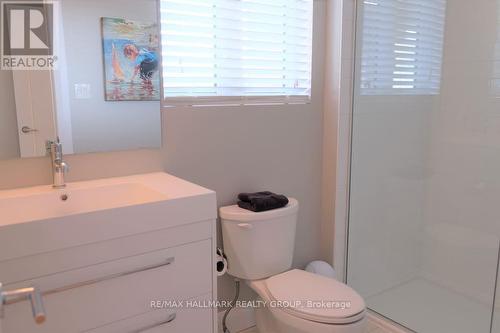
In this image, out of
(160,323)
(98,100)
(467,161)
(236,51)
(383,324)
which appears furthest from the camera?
(383,324)

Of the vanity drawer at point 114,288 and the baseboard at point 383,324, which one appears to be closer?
the vanity drawer at point 114,288

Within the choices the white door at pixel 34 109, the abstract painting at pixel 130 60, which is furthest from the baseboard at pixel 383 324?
the white door at pixel 34 109

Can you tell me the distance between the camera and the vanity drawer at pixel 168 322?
1.36 m

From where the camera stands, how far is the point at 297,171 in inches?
92.8

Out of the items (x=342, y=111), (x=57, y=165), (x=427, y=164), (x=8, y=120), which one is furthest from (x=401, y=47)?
(x=8, y=120)

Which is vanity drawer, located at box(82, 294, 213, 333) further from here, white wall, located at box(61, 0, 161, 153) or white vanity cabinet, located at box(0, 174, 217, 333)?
white wall, located at box(61, 0, 161, 153)

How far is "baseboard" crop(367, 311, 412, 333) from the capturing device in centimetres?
228

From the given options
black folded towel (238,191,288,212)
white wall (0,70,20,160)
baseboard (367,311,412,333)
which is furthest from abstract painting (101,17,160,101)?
baseboard (367,311,412,333)

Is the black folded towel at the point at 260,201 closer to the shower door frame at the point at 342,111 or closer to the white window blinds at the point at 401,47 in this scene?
the shower door frame at the point at 342,111

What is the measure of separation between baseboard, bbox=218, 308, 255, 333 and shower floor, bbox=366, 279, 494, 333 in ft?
2.52

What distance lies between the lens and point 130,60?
1.72 meters

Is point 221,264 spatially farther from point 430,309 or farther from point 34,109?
point 430,309

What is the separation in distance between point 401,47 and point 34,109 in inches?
76.9

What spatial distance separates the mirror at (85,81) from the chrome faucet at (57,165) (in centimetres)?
3
